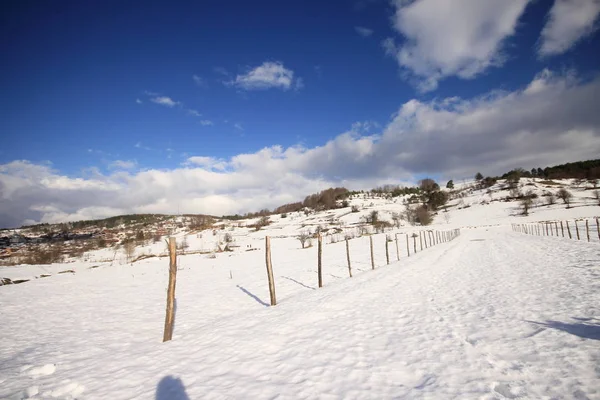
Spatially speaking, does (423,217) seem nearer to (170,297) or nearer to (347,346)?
(347,346)

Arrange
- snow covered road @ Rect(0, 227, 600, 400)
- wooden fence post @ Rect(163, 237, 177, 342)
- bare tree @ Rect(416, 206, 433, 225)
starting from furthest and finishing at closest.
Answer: bare tree @ Rect(416, 206, 433, 225)
wooden fence post @ Rect(163, 237, 177, 342)
snow covered road @ Rect(0, 227, 600, 400)

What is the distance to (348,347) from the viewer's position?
6.08 meters

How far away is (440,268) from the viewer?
54.2ft

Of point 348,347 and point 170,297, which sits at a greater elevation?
point 170,297

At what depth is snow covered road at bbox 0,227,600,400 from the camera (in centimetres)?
447

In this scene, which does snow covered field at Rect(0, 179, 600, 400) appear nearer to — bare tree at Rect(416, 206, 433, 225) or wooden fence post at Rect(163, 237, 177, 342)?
wooden fence post at Rect(163, 237, 177, 342)

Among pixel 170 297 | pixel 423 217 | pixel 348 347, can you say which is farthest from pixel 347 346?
pixel 423 217

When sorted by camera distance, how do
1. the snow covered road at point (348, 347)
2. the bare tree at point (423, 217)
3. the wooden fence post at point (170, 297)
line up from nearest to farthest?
1. the snow covered road at point (348, 347)
2. the wooden fence post at point (170, 297)
3. the bare tree at point (423, 217)

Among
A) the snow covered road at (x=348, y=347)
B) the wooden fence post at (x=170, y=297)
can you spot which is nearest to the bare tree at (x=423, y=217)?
the snow covered road at (x=348, y=347)

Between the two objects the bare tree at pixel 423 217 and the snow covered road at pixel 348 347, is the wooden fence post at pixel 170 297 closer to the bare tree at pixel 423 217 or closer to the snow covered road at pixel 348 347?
the snow covered road at pixel 348 347

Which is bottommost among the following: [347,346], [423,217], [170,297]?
[347,346]

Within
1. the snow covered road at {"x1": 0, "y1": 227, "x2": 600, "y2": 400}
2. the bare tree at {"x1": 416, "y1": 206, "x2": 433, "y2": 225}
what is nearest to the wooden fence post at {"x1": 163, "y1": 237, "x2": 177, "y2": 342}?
the snow covered road at {"x1": 0, "y1": 227, "x2": 600, "y2": 400}

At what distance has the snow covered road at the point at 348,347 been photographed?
4.47m

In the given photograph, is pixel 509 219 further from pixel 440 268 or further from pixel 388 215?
pixel 440 268
